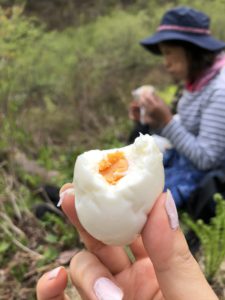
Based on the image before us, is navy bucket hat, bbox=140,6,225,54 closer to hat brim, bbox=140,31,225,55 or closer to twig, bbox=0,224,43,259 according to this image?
hat brim, bbox=140,31,225,55

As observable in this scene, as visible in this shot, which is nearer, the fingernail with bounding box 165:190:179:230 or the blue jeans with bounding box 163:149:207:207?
the fingernail with bounding box 165:190:179:230

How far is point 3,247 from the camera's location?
7.95 ft

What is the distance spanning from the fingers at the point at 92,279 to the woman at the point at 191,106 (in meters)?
1.38

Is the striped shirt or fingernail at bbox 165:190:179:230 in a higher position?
fingernail at bbox 165:190:179:230

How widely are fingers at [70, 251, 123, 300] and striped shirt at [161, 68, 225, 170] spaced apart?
146 centimetres

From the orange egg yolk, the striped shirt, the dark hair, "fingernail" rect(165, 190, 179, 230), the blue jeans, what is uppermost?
the orange egg yolk

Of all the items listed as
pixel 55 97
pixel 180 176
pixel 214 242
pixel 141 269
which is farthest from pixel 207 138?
pixel 55 97

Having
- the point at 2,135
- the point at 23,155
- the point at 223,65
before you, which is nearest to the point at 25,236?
the point at 2,135

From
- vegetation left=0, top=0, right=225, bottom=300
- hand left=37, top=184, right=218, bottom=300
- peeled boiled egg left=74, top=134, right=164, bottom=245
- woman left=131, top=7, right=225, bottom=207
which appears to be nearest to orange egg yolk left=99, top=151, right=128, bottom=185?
peeled boiled egg left=74, top=134, right=164, bottom=245

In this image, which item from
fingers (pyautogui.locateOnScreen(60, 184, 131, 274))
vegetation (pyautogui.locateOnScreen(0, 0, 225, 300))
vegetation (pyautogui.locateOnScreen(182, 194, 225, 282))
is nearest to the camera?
fingers (pyautogui.locateOnScreen(60, 184, 131, 274))

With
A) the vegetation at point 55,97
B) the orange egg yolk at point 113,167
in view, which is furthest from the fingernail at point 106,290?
the vegetation at point 55,97

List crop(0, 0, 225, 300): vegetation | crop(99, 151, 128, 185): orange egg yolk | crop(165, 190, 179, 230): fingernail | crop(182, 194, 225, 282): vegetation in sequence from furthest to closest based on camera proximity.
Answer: crop(0, 0, 225, 300): vegetation → crop(182, 194, 225, 282): vegetation → crop(99, 151, 128, 185): orange egg yolk → crop(165, 190, 179, 230): fingernail

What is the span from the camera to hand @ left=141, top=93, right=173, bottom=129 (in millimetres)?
2686

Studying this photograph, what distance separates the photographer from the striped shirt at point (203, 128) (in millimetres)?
2504
